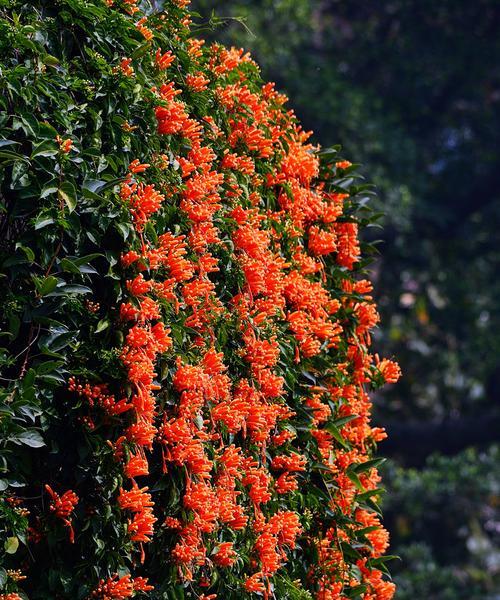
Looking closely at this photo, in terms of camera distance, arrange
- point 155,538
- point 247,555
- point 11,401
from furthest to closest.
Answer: point 247,555 → point 155,538 → point 11,401

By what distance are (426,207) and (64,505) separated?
35.9 feet

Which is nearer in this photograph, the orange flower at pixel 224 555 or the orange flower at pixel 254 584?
the orange flower at pixel 224 555

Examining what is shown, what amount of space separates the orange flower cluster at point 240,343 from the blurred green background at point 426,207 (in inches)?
299

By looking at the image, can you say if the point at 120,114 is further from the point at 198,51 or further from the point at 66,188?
the point at 198,51

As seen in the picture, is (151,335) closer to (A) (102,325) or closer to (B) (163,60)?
(A) (102,325)

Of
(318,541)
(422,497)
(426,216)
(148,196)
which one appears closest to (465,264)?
(426,216)

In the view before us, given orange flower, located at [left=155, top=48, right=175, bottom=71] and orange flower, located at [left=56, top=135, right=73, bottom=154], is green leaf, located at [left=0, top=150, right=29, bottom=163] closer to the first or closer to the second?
orange flower, located at [left=56, top=135, right=73, bottom=154]

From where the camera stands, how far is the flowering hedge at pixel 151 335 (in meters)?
2.61

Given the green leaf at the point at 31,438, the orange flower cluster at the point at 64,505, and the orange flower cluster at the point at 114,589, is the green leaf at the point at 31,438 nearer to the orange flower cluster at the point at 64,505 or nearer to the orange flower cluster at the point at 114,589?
the orange flower cluster at the point at 64,505

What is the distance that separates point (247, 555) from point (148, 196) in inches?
45.1

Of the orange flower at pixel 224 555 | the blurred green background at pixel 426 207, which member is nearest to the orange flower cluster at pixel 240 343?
the orange flower at pixel 224 555

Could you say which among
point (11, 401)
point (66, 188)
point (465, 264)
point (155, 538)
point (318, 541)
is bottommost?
point (465, 264)

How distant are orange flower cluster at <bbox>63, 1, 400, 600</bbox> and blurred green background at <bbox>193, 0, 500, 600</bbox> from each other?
7587mm

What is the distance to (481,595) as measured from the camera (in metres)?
10.8
